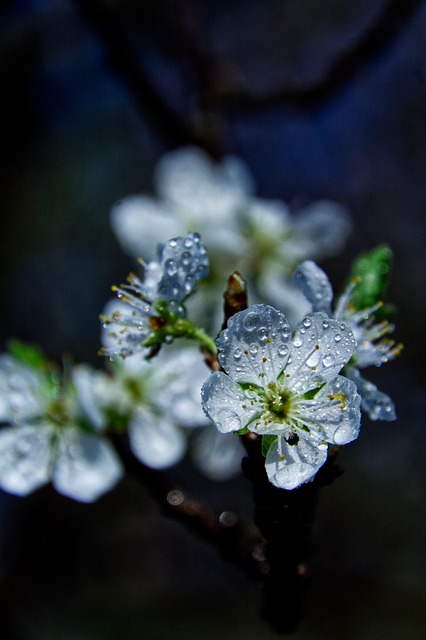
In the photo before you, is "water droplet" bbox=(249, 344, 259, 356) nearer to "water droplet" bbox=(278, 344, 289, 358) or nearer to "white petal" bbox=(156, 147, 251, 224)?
"water droplet" bbox=(278, 344, 289, 358)

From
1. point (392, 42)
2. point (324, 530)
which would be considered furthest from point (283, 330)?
point (324, 530)

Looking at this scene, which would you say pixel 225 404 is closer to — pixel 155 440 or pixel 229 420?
pixel 229 420

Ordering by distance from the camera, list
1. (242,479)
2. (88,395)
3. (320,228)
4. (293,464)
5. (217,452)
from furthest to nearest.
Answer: (242,479) → (320,228) → (217,452) → (88,395) → (293,464)

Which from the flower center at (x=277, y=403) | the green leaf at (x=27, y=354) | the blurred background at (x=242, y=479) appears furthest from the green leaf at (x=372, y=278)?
the blurred background at (x=242, y=479)

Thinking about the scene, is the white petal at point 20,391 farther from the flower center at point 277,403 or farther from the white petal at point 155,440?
the flower center at point 277,403

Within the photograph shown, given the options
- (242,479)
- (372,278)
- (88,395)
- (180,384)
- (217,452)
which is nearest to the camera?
(372,278)

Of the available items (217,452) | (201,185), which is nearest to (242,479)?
(201,185)

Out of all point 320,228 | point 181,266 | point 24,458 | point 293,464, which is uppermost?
point 320,228
